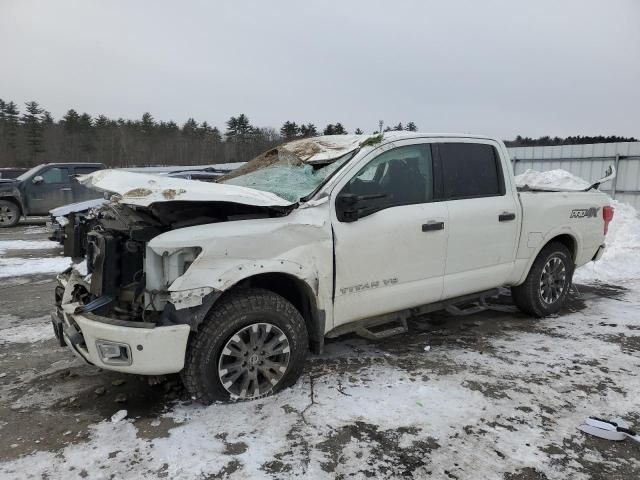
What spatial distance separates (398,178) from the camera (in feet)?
13.3

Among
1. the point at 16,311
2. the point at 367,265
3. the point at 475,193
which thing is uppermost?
the point at 475,193

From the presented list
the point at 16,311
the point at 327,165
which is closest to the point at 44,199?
the point at 16,311

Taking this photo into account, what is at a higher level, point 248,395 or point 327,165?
point 327,165

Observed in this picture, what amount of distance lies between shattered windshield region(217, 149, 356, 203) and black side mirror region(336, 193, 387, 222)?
0.25 meters

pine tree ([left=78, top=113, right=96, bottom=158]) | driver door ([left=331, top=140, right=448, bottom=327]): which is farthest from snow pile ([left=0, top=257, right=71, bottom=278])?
pine tree ([left=78, top=113, right=96, bottom=158])

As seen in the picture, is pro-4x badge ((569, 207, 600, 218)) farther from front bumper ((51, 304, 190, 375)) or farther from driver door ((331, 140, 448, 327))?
front bumper ((51, 304, 190, 375))

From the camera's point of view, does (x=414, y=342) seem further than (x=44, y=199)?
No

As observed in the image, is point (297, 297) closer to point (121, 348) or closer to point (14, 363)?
point (121, 348)

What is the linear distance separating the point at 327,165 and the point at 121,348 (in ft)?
6.72

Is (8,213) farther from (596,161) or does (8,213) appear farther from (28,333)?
(596,161)

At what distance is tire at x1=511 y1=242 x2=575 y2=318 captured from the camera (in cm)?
527

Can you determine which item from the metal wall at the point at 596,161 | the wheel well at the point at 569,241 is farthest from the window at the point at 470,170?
→ the metal wall at the point at 596,161

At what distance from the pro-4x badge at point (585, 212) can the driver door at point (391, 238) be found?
7.09 feet

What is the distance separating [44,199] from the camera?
14906 millimetres
